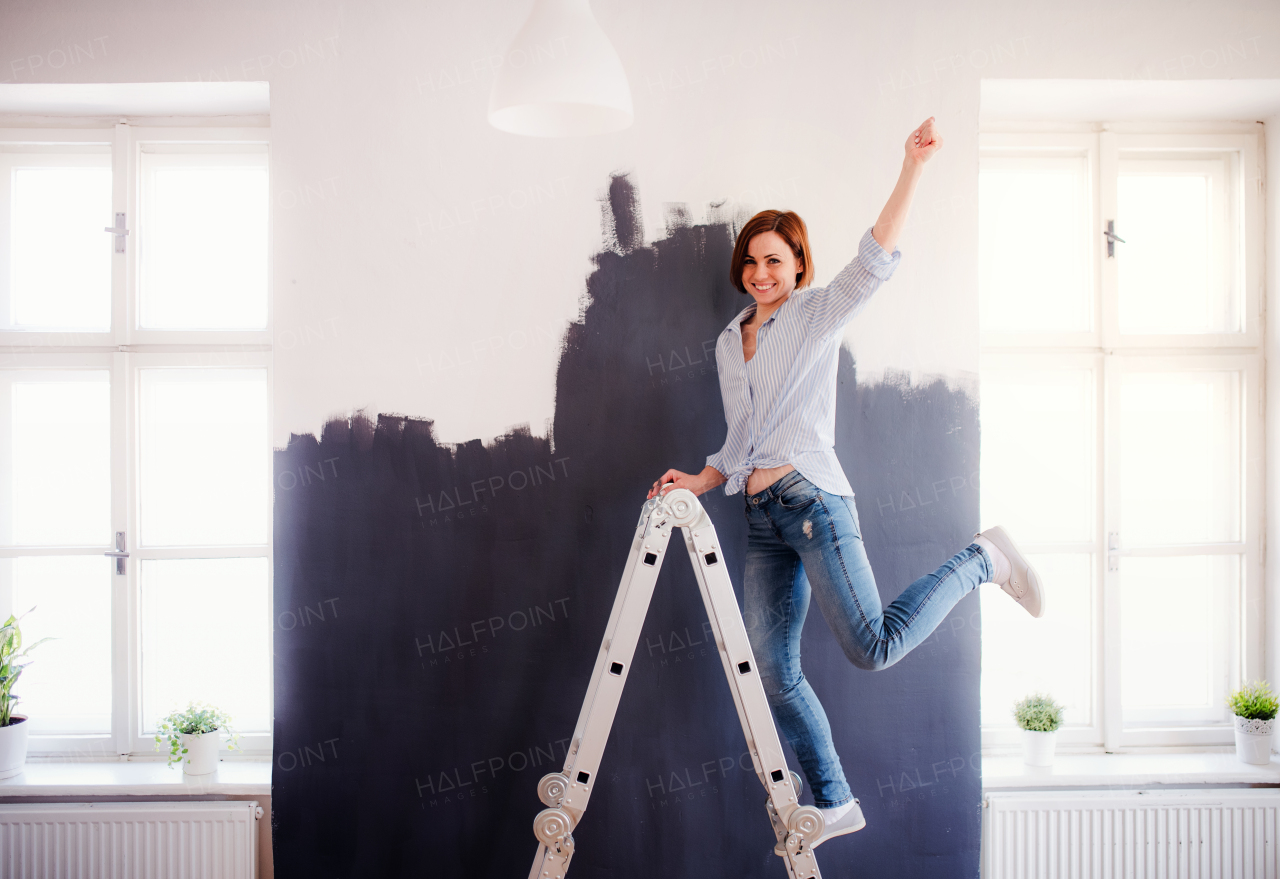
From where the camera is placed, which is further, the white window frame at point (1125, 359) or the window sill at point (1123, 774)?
the white window frame at point (1125, 359)

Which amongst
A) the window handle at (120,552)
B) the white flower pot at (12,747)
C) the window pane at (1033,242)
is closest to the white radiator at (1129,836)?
the window pane at (1033,242)

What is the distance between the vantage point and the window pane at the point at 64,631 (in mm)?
2277

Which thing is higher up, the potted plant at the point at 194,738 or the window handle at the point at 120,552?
the window handle at the point at 120,552

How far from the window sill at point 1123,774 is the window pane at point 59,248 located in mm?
3175

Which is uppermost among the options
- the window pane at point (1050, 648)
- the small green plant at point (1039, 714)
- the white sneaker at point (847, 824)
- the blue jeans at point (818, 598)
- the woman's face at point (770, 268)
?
the woman's face at point (770, 268)

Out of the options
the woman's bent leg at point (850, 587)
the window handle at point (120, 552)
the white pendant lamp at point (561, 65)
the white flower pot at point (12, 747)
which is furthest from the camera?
the window handle at point (120, 552)

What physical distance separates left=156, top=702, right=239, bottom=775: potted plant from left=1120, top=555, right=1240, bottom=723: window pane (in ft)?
9.47

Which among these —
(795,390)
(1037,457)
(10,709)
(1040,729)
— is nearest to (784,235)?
(795,390)

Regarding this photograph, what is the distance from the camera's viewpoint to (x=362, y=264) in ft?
6.59

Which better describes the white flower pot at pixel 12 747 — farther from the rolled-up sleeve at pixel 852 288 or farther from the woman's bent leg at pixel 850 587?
the rolled-up sleeve at pixel 852 288

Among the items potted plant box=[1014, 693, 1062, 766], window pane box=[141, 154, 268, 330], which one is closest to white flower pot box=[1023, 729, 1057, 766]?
potted plant box=[1014, 693, 1062, 766]

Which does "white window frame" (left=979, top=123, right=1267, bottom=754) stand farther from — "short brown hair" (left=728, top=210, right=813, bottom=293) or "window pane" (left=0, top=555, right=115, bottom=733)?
"window pane" (left=0, top=555, right=115, bottom=733)

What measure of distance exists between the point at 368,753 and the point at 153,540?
1004mm

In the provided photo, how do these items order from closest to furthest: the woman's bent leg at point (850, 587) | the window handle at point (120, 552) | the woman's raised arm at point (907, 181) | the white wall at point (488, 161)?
the woman's raised arm at point (907, 181), the woman's bent leg at point (850, 587), the white wall at point (488, 161), the window handle at point (120, 552)
